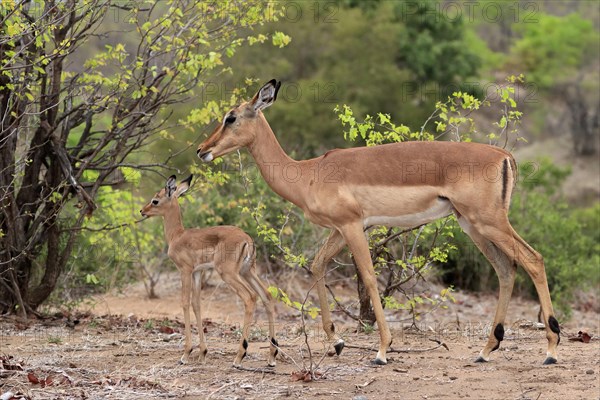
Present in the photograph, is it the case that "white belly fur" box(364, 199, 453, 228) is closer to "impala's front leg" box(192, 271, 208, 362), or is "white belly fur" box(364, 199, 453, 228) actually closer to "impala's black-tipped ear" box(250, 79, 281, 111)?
"impala's black-tipped ear" box(250, 79, 281, 111)

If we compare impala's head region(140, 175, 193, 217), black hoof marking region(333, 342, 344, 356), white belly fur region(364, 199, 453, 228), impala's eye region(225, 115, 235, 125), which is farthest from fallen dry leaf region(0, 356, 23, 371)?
white belly fur region(364, 199, 453, 228)

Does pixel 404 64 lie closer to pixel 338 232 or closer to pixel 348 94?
pixel 348 94

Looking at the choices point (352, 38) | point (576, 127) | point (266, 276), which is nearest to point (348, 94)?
point (352, 38)

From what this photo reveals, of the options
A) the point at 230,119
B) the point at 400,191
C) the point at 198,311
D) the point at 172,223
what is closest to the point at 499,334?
the point at 400,191

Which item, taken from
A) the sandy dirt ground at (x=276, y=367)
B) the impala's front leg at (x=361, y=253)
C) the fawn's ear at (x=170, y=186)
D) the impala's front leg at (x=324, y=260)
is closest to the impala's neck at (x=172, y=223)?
the fawn's ear at (x=170, y=186)

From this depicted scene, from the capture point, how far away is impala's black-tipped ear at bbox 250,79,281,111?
834cm

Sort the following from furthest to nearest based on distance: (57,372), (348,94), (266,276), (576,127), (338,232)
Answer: (576,127)
(348,94)
(266,276)
(338,232)
(57,372)

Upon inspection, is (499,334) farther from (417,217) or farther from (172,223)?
(172,223)

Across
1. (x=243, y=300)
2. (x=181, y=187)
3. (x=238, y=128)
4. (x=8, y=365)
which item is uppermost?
(x=238, y=128)

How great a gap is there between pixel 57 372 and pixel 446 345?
11.5 ft

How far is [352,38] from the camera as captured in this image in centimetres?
3472

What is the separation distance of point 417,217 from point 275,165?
1406 millimetres

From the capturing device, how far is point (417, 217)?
26.7 feet

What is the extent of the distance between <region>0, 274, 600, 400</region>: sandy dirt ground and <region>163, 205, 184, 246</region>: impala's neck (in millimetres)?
1117
